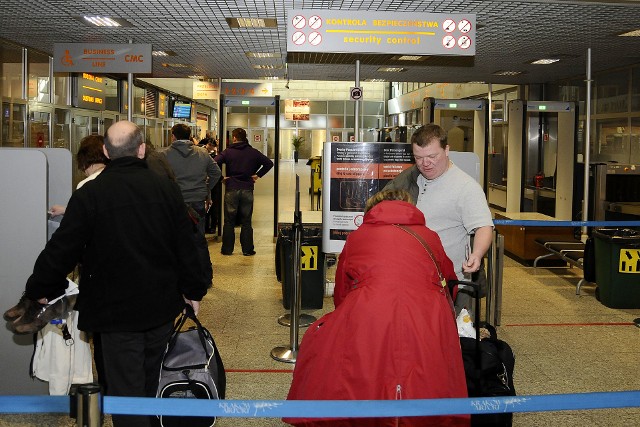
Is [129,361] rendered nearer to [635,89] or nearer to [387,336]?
[387,336]

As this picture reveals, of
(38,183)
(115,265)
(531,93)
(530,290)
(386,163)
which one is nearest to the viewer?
(115,265)

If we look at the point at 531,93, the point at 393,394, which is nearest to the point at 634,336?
the point at 393,394

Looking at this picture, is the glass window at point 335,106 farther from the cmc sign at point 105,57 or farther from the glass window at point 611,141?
the cmc sign at point 105,57

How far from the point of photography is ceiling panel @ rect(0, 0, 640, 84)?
7.05m

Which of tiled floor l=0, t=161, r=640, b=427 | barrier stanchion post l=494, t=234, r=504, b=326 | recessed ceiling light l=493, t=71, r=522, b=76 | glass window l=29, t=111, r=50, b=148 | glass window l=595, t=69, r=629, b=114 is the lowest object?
tiled floor l=0, t=161, r=640, b=427

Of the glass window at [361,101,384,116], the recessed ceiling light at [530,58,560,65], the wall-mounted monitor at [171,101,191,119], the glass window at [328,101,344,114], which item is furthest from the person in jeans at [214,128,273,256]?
the glass window at [328,101,344,114]

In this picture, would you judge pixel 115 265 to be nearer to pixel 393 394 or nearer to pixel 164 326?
pixel 164 326

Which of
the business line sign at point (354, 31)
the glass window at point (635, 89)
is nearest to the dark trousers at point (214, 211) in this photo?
the business line sign at point (354, 31)

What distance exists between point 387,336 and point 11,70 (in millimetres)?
8588

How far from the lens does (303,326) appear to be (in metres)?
6.43

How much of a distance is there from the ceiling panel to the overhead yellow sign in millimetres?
2393

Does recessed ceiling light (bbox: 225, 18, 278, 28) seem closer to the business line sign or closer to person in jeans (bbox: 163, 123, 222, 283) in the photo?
person in jeans (bbox: 163, 123, 222, 283)

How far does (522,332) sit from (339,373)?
13.6 feet

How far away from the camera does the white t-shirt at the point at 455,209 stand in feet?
13.0
